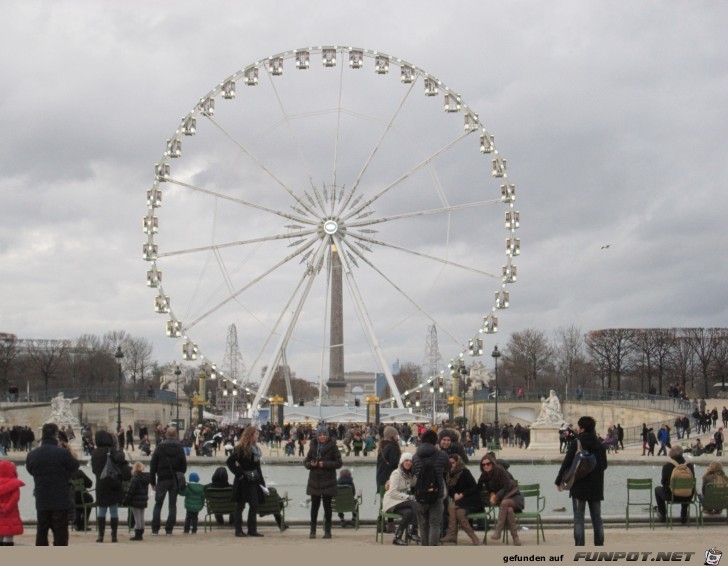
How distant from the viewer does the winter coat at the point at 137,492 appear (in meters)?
13.0

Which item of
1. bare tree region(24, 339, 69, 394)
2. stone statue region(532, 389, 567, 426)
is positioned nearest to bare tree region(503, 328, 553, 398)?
bare tree region(24, 339, 69, 394)

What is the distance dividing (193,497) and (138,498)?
2.92 feet

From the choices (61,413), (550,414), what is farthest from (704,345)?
(61,413)

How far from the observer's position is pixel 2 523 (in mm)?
10398

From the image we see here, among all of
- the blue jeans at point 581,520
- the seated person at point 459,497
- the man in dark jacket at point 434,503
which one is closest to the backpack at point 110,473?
the man in dark jacket at point 434,503

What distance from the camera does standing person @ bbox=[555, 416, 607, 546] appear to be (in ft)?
37.5

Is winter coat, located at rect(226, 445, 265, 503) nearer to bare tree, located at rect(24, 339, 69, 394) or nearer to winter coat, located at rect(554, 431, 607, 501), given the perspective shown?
winter coat, located at rect(554, 431, 607, 501)

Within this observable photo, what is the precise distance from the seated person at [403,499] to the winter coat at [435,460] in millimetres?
655

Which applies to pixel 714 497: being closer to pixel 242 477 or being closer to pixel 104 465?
pixel 242 477

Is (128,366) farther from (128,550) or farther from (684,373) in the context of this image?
(128,550)

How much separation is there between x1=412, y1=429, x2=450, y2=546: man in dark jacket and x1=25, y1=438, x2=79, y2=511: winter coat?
352cm

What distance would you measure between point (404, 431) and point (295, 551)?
37.7m

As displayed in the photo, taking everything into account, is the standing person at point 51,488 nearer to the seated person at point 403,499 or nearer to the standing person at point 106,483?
the standing person at point 106,483

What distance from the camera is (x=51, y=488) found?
10.7 metres
